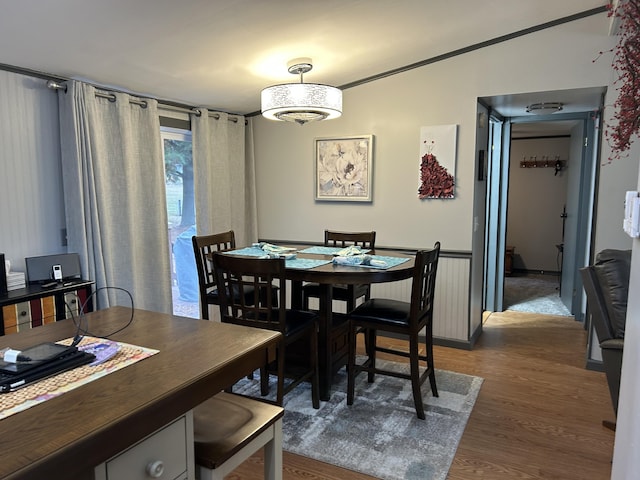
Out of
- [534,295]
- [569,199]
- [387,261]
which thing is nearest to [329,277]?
[387,261]

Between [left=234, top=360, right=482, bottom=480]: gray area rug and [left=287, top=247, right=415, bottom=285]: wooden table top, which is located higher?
[left=287, top=247, right=415, bottom=285]: wooden table top

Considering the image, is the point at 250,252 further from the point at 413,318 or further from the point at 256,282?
the point at 413,318

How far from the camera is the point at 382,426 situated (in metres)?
2.53

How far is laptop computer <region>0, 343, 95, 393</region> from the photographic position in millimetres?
1043

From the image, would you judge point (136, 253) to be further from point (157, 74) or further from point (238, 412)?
point (238, 412)

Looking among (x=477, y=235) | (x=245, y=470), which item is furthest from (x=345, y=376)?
(x=477, y=235)

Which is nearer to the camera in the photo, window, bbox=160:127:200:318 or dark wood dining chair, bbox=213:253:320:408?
dark wood dining chair, bbox=213:253:320:408

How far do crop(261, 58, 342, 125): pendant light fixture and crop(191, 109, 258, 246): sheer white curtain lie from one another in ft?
3.88

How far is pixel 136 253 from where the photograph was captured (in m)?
3.33

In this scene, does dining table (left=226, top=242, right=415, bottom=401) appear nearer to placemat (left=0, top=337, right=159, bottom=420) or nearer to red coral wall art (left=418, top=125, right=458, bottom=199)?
red coral wall art (left=418, top=125, right=458, bottom=199)

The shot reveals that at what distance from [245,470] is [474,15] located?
9.95 feet

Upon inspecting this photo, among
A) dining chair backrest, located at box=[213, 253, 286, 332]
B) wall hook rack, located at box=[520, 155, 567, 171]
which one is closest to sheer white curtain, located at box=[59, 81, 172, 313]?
dining chair backrest, located at box=[213, 253, 286, 332]

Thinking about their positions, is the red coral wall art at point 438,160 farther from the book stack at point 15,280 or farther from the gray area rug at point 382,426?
the book stack at point 15,280

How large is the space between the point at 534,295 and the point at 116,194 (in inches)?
195
